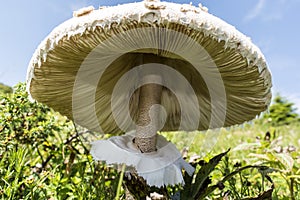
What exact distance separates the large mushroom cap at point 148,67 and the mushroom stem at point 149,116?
0.08 metres

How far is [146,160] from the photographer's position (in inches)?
62.6

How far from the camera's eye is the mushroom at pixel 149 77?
127cm

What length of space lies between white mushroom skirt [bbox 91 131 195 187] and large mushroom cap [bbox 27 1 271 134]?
42cm

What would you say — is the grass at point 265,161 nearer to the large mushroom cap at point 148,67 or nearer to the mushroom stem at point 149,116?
the large mushroom cap at point 148,67

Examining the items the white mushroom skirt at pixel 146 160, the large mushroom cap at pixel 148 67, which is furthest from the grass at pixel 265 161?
the white mushroom skirt at pixel 146 160

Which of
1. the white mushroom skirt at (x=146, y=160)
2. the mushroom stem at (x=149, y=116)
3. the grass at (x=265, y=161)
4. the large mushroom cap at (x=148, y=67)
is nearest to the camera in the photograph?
the large mushroom cap at (x=148, y=67)

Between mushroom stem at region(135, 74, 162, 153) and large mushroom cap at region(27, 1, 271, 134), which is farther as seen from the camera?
mushroom stem at region(135, 74, 162, 153)

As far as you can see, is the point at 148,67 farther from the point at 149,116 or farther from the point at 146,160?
the point at 146,160

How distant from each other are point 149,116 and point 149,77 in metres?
0.21

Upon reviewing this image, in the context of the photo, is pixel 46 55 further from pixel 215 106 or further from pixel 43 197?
pixel 215 106

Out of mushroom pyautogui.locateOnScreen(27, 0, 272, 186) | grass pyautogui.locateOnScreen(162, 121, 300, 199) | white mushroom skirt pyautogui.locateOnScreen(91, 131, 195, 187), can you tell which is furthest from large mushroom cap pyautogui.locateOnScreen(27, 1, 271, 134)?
white mushroom skirt pyautogui.locateOnScreen(91, 131, 195, 187)

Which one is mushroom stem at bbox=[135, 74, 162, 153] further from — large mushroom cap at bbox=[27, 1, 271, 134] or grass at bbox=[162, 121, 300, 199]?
grass at bbox=[162, 121, 300, 199]

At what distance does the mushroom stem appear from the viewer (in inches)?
68.1

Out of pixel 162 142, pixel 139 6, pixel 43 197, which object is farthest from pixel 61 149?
pixel 139 6
